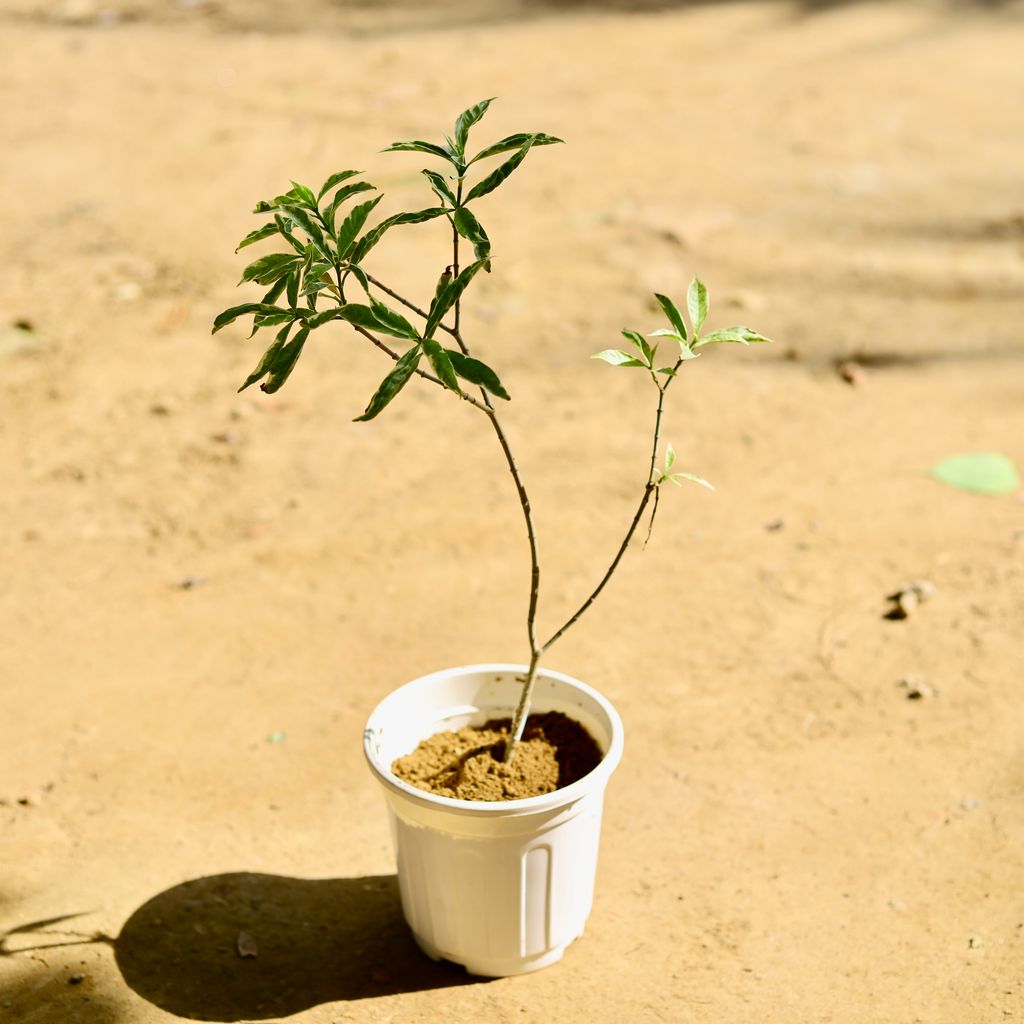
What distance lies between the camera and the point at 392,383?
172cm

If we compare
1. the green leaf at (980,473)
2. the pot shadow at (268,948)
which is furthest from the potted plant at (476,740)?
the green leaf at (980,473)

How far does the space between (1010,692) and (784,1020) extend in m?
1.24

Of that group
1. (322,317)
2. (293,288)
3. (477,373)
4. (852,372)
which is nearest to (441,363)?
(477,373)

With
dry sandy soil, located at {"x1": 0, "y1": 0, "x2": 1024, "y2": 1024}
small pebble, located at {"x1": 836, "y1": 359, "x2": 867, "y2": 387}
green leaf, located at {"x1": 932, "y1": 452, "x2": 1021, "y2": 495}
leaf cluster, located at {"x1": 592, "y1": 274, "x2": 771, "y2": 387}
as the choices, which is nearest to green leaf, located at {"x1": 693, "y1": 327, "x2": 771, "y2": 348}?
leaf cluster, located at {"x1": 592, "y1": 274, "x2": 771, "y2": 387}

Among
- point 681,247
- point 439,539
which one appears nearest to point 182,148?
point 681,247

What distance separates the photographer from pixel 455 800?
82.0 inches

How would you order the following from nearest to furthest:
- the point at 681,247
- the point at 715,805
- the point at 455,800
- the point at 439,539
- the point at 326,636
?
the point at 455,800 → the point at 715,805 → the point at 326,636 → the point at 439,539 → the point at 681,247

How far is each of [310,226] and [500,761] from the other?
102 cm

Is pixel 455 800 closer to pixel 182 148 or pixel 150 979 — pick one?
pixel 150 979

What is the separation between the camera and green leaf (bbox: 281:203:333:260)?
→ 1870 millimetres

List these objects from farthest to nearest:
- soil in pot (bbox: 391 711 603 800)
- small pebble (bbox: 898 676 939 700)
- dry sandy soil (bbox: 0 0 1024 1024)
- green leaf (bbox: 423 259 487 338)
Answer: small pebble (bbox: 898 676 939 700)
dry sandy soil (bbox: 0 0 1024 1024)
soil in pot (bbox: 391 711 603 800)
green leaf (bbox: 423 259 487 338)

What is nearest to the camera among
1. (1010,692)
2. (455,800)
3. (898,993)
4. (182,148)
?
(455,800)

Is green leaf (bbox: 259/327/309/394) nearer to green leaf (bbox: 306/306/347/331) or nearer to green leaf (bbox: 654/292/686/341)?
green leaf (bbox: 306/306/347/331)

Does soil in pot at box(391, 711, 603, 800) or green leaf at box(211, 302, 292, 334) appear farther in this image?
soil in pot at box(391, 711, 603, 800)
